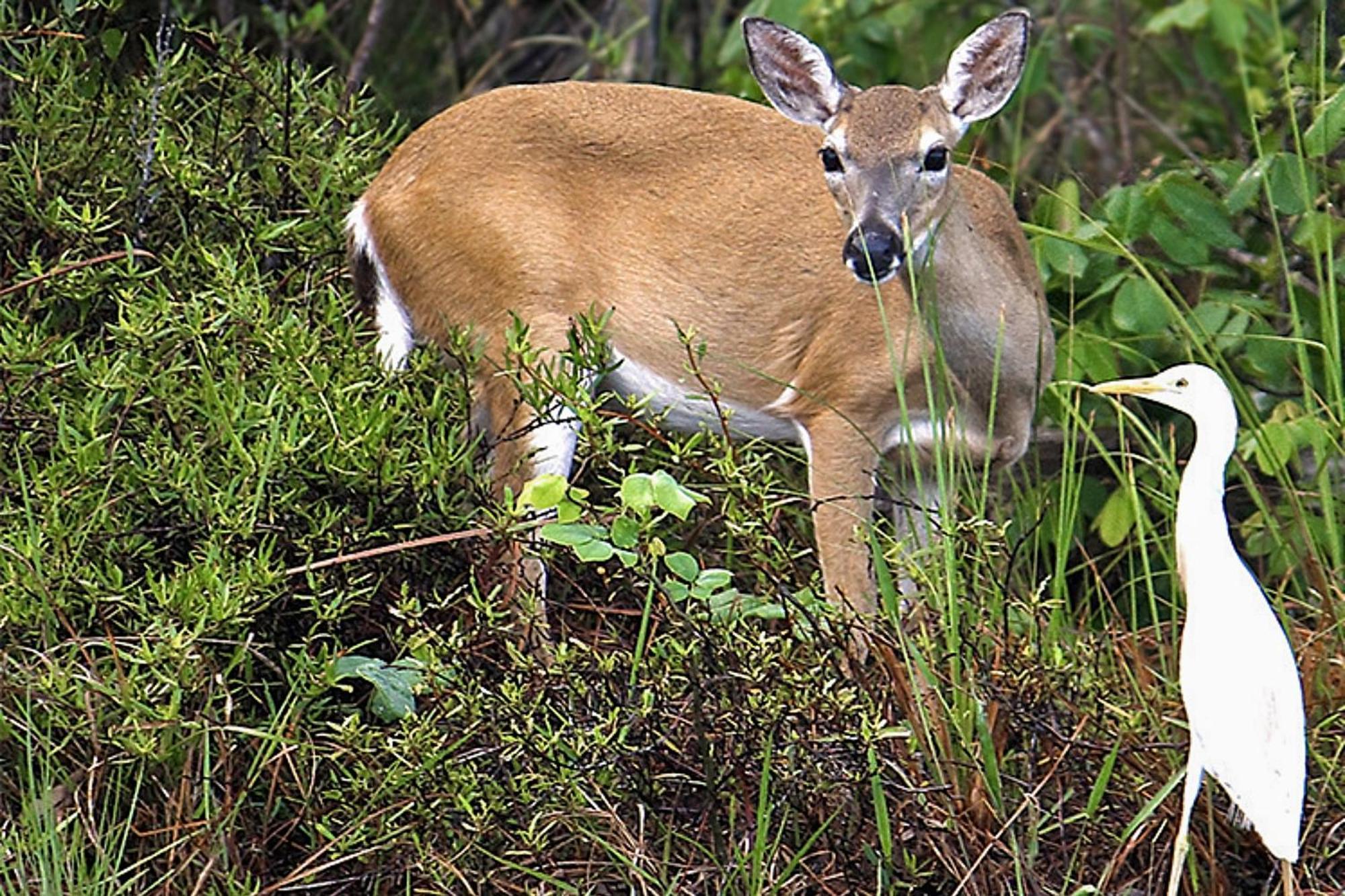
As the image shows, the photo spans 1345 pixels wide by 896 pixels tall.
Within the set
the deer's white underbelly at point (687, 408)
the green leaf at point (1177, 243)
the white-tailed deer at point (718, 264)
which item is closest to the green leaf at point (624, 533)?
the white-tailed deer at point (718, 264)

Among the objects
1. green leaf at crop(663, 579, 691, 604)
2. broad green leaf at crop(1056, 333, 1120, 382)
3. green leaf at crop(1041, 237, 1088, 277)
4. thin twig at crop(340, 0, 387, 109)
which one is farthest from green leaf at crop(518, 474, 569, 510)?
thin twig at crop(340, 0, 387, 109)

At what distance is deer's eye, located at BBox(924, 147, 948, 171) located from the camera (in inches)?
167

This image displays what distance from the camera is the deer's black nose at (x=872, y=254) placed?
403 cm

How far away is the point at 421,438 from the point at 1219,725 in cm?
163

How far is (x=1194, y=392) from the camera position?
10.1ft

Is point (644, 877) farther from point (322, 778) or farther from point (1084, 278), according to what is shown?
point (1084, 278)

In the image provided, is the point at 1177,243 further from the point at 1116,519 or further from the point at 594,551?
the point at 594,551

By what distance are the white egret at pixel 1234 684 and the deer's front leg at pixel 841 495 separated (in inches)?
48.6

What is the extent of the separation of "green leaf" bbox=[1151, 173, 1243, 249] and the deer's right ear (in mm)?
875

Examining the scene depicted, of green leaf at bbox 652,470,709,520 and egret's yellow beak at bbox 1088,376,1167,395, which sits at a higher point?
egret's yellow beak at bbox 1088,376,1167,395

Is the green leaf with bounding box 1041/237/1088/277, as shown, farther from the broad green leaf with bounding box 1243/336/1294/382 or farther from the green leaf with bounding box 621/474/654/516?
the green leaf with bounding box 621/474/654/516

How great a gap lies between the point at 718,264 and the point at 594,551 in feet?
5.26

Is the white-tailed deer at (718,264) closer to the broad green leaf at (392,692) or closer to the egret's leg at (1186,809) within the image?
the broad green leaf at (392,692)

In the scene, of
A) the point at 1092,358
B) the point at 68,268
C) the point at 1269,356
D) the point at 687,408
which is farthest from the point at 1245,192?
the point at 68,268
